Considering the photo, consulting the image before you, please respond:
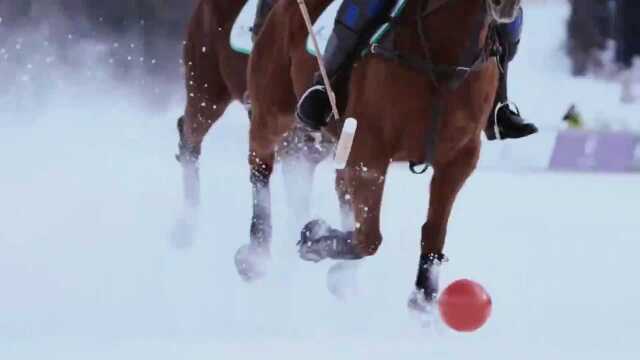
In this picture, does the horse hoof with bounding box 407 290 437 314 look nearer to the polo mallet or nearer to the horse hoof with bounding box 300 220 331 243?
the horse hoof with bounding box 300 220 331 243

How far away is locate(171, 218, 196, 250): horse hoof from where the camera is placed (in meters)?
5.34

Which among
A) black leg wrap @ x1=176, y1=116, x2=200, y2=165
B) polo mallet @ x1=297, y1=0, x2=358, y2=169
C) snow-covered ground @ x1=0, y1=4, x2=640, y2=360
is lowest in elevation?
snow-covered ground @ x1=0, y1=4, x2=640, y2=360

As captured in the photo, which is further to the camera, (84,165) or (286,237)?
(84,165)

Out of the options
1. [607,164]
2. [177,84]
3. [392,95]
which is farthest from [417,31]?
[177,84]

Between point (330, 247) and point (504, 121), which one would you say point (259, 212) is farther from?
point (504, 121)

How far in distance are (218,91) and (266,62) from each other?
0.98 m

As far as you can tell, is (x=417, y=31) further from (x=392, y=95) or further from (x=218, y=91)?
(x=218, y=91)

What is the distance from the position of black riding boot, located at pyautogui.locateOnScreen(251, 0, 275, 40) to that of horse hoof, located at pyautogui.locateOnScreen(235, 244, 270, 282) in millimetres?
1093

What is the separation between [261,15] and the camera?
16.3 feet

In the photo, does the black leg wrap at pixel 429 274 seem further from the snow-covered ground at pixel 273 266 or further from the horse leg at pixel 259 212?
the horse leg at pixel 259 212

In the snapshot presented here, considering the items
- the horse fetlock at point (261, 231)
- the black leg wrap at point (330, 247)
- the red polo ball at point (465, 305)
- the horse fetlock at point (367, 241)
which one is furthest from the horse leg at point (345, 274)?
the horse fetlock at point (261, 231)

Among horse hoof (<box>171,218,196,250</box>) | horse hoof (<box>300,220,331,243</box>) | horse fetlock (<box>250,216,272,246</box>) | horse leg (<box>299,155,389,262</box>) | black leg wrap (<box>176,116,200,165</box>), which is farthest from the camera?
black leg wrap (<box>176,116,200,165</box>)

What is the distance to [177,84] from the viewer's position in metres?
10.5

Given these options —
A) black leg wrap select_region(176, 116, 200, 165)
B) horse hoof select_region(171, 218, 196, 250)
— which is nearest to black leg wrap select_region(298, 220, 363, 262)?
horse hoof select_region(171, 218, 196, 250)
